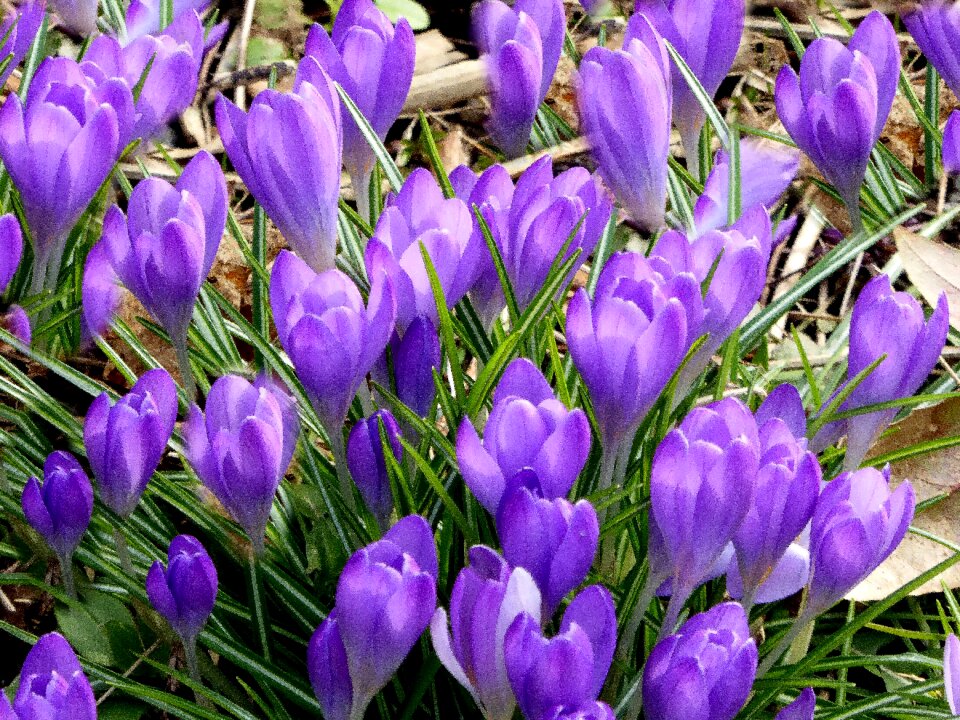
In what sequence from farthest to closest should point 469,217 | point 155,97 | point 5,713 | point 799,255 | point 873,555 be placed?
point 799,255 < point 155,97 < point 469,217 < point 873,555 < point 5,713

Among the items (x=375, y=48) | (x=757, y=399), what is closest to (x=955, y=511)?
(x=757, y=399)

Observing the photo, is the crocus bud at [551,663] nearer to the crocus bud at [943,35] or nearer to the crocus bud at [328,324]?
the crocus bud at [328,324]

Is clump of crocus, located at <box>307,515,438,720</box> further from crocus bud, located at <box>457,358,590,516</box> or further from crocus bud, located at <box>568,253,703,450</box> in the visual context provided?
crocus bud, located at <box>568,253,703,450</box>

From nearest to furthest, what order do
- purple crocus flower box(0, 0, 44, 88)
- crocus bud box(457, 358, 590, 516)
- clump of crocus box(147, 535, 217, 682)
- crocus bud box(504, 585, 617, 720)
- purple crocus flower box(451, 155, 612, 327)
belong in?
crocus bud box(504, 585, 617, 720)
crocus bud box(457, 358, 590, 516)
clump of crocus box(147, 535, 217, 682)
purple crocus flower box(451, 155, 612, 327)
purple crocus flower box(0, 0, 44, 88)

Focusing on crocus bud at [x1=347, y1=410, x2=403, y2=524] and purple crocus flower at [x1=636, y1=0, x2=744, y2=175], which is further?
purple crocus flower at [x1=636, y1=0, x2=744, y2=175]

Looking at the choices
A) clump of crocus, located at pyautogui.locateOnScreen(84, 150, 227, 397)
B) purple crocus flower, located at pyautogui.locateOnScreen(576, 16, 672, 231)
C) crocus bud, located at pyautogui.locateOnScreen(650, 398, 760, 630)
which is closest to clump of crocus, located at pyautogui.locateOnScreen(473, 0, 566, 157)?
purple crocus flower, located at pyautogui.locateOnScreen(576, 16, 672, 231)

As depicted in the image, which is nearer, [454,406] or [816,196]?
[454,406]

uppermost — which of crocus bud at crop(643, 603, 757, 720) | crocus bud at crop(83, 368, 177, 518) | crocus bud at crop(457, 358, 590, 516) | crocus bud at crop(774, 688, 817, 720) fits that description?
crocus bud at crop(457, 358, 590, 516)

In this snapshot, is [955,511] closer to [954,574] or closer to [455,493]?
[954,574]
